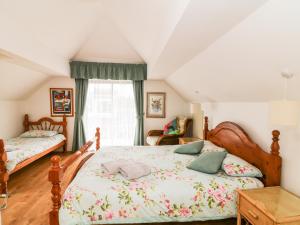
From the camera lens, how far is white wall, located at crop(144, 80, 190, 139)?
5059 millimetres

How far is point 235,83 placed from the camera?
228 cm

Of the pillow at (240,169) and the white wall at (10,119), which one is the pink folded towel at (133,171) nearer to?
the pillow at (240,169)

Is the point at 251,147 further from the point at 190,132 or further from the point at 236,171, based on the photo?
the point at 190,132

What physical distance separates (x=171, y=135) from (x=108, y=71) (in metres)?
2.18

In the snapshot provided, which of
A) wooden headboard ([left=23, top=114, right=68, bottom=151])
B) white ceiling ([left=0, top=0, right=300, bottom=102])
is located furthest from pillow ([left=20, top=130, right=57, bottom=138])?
white ceiling ([left=0, top=0, right=300, bottom=102])

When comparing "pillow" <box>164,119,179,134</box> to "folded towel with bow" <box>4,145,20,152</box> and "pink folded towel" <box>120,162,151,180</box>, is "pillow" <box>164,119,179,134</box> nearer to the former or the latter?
"pink folded towel" <box>120,162,151,180</box>

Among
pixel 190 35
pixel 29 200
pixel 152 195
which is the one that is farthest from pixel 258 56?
pixel 29 200

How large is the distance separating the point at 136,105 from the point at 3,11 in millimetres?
3203

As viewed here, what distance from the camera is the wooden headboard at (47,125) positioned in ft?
15.6

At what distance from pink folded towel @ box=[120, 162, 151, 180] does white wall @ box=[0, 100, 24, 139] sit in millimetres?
3430

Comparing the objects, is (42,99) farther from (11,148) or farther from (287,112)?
(287,112)

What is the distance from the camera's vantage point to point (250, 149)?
225cm


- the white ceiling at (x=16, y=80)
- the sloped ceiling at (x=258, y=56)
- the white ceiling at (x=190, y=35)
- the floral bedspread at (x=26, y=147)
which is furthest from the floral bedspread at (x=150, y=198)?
the white ceiling at (x=16, y=80)

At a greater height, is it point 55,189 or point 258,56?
point 258,56
